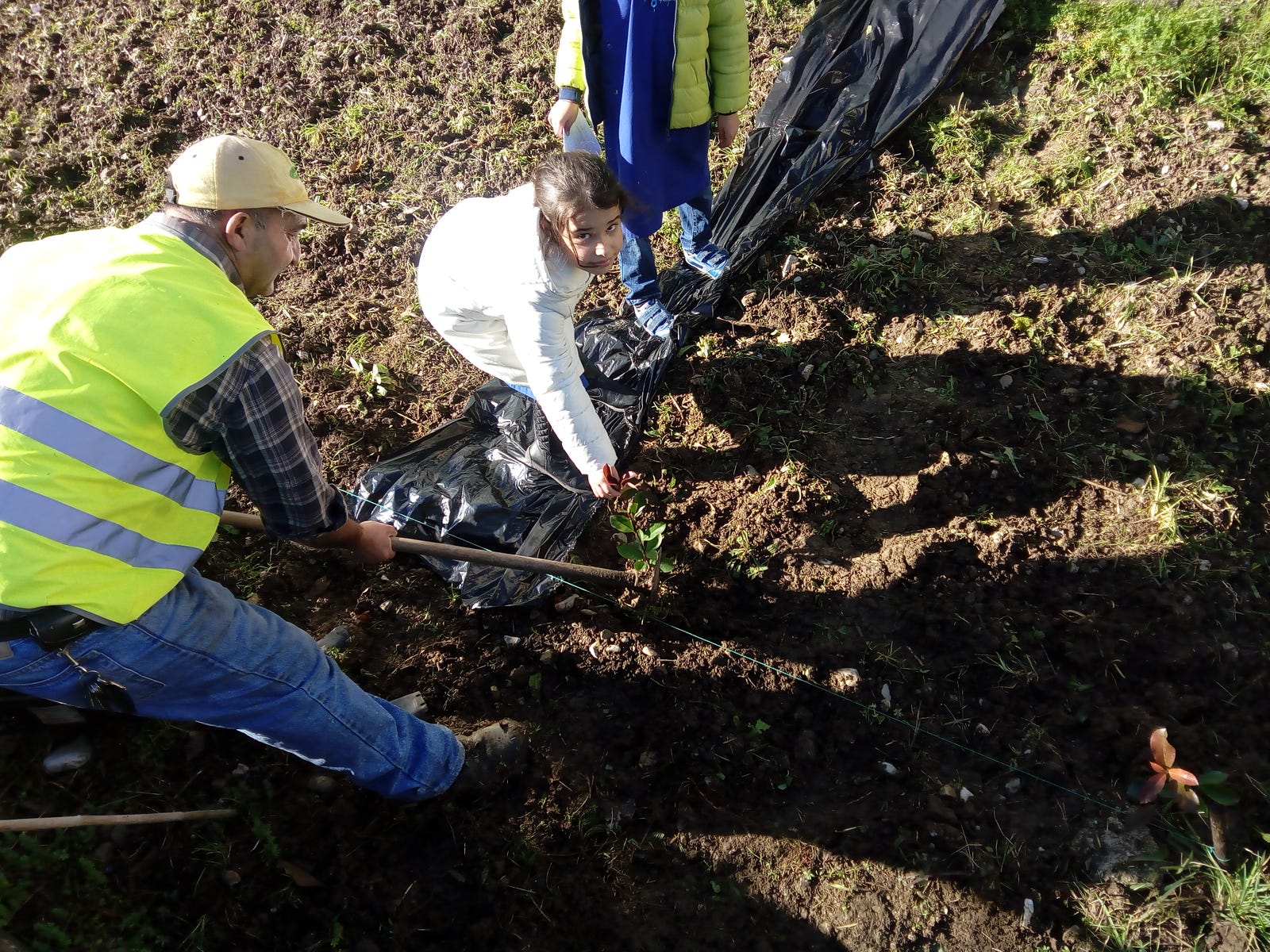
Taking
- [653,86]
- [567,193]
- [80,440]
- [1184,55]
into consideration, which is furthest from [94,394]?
[1184,55]

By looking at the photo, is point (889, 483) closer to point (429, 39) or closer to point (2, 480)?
point (2, 480)

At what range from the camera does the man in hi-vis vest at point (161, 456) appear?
4.64 feet

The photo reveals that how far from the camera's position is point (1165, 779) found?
209 cm

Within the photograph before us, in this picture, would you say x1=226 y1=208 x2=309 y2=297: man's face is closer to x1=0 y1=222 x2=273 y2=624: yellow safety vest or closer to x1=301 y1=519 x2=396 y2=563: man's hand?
x1=0 y1=222 x2=273 y2=624: yellow safety vest

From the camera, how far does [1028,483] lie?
9.18 ft

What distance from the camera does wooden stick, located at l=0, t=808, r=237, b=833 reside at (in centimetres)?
182

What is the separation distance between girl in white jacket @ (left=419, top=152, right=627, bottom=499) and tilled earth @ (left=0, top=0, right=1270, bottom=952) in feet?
2.34

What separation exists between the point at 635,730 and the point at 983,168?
325 cm

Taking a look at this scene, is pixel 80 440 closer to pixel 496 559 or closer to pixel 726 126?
pixel 496 559

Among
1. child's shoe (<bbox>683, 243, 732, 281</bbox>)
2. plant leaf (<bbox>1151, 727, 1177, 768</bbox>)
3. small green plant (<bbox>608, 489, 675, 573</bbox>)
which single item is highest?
child's shoe (<bbox>683, 243, 732, 281</bbox>)

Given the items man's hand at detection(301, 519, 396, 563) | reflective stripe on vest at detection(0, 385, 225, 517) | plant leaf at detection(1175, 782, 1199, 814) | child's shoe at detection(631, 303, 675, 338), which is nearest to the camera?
reflective stripe on vest at detection(0, 385, 225, 517)

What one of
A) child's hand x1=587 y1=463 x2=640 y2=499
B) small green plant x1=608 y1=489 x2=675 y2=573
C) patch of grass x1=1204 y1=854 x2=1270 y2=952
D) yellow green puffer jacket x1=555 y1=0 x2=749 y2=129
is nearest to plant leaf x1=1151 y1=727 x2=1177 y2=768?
patch of grass x1=1204 y1=854 x2=1270 y2=952

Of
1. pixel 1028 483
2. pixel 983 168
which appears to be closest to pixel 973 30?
pixel 983 168

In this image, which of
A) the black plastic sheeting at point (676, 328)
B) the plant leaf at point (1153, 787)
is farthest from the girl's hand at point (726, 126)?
the plant leaf at point (1153, 787)
